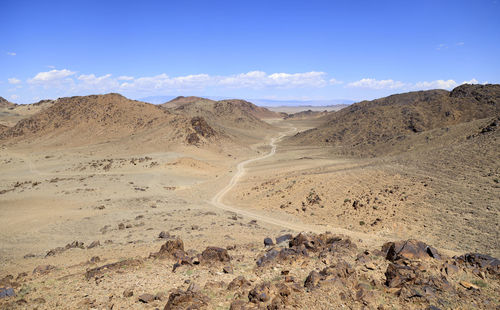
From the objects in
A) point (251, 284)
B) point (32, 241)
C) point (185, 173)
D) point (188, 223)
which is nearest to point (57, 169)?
point (185, 173)

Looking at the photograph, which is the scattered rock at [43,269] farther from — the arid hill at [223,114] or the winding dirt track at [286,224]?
the arid hill at [223,114]

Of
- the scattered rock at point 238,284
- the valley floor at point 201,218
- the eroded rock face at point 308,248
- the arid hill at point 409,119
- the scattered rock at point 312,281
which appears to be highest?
the arid hill at point 409,119

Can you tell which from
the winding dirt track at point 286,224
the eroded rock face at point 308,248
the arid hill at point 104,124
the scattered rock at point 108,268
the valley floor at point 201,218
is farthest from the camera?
the arid hill at point 104,124

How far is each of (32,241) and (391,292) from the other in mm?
15022

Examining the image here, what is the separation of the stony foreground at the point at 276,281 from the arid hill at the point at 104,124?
120 ft

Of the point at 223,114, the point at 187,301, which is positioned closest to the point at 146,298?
the point at 187,301

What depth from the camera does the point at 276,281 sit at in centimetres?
798

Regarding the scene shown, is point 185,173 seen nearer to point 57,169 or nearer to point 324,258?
point 57,169

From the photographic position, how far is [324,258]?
932cm

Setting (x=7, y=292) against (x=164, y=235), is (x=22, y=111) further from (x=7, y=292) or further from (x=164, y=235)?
(x=7, y=292)

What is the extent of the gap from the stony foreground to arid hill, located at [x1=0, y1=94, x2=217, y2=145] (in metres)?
36.6

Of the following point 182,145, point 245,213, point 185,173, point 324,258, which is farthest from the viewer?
point 182,145

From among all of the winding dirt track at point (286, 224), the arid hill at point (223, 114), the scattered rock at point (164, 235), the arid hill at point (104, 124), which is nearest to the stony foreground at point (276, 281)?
the scattered rock at point (164, 235)

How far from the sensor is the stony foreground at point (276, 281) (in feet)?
22.1
